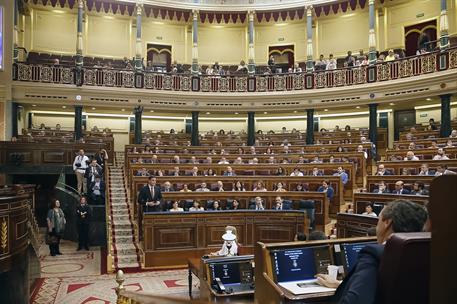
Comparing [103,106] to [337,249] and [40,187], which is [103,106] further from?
[337,249]

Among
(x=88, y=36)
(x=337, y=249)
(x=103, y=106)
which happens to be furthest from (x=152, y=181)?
(x=88, y=36)

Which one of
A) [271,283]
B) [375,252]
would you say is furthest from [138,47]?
[375,252]

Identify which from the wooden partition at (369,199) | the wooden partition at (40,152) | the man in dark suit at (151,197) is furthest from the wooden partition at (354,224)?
the wooden partition at (40,152)

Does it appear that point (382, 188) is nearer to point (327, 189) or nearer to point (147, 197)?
point (327, 189)

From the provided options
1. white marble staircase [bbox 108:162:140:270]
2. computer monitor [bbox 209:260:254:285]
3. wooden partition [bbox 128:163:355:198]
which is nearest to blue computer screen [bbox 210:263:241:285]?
computer monitor [bbox 209:260:254:285]

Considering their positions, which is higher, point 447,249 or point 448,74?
point 448,74

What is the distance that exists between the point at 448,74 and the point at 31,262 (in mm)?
13499

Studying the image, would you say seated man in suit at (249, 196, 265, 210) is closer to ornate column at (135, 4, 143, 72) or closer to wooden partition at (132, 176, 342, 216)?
wooden partition at (132, 176, 342, 216)

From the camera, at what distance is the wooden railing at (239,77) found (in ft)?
50.6

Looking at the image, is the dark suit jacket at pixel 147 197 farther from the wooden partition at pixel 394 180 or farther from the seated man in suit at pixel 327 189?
the wooden partition at pixel 394 180

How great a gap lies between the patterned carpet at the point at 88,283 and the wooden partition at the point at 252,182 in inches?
95.1

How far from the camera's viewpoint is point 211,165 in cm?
1293

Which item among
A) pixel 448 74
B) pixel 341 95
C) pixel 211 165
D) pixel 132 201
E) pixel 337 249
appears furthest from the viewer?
pixel 341 95

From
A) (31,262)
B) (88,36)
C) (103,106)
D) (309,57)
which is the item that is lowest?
(31,262)
